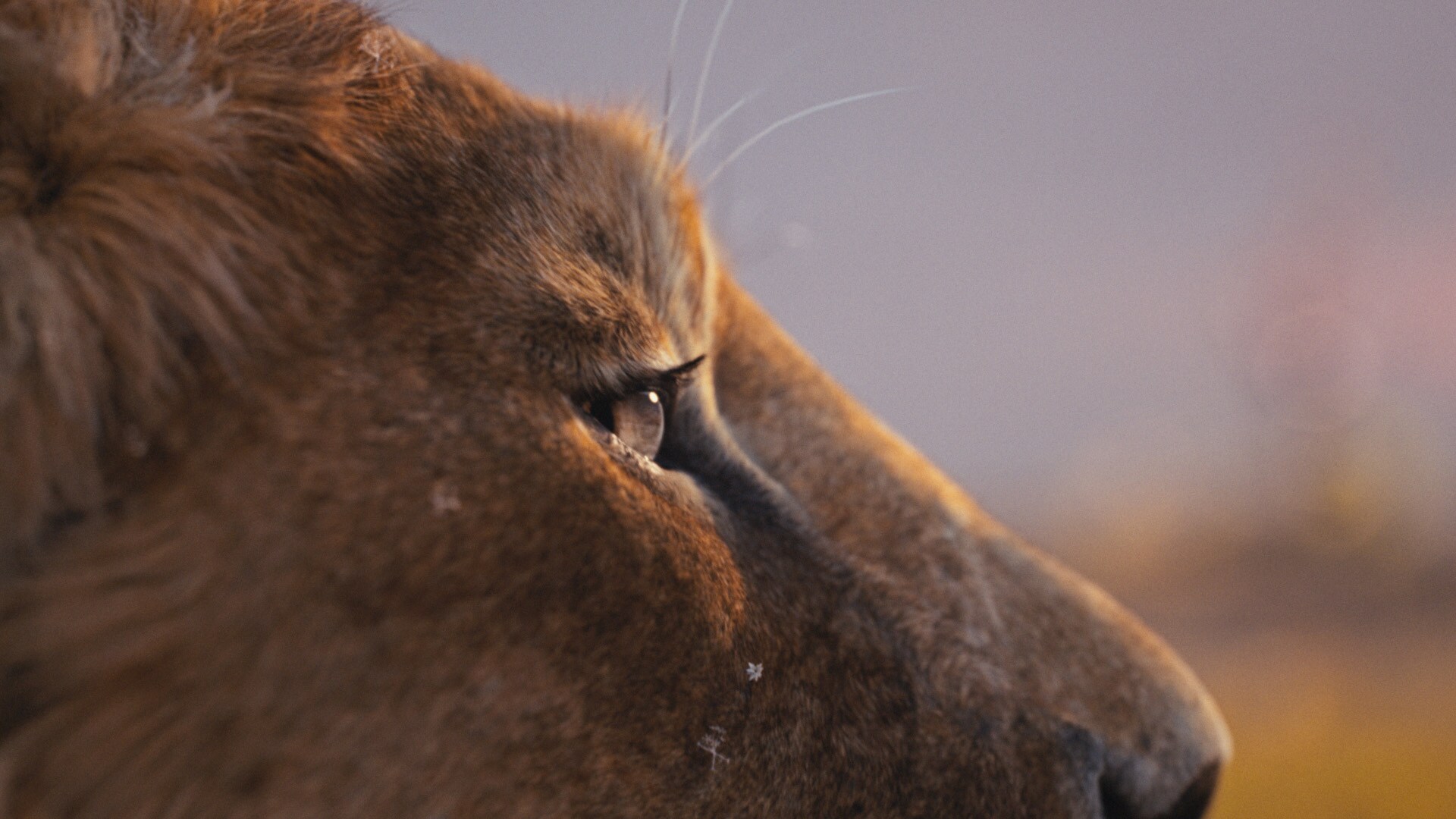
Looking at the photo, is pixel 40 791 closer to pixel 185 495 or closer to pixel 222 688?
pixel 222 688

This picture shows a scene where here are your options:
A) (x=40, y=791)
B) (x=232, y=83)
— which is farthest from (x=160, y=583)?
(x=232, y=83)

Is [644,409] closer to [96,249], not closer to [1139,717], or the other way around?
[96,249]

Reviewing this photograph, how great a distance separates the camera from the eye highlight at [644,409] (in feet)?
5.16

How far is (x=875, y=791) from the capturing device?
62.9 inches

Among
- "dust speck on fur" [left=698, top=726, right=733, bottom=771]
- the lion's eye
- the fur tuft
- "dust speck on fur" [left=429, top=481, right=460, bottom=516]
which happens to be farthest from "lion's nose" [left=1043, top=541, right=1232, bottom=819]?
the fur tuft

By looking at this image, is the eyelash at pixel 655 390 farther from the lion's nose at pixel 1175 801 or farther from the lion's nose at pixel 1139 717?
the lion's nose at pixel 1175 801

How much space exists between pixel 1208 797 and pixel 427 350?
1.58 meters

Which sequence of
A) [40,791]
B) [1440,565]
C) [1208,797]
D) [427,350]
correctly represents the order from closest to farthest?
[40,791] → [427,350] → [1208,797] → [1440,565]

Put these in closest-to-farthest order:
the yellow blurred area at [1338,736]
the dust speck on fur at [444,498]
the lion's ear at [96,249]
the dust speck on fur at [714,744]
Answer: the lion's ear at [96,249] → the dust speck on fur at [444,498] → the dust speck on fur at [714,744] → the yellow blurred area at [1338,736]

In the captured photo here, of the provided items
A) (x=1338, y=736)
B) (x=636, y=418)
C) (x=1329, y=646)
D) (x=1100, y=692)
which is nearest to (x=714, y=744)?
(x=636, y=418)

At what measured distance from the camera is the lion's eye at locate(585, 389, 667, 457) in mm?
1573

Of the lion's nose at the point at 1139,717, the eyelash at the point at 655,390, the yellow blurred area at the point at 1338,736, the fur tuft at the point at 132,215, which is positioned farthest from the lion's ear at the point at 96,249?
the yellow blurred area at the point at 1338,736

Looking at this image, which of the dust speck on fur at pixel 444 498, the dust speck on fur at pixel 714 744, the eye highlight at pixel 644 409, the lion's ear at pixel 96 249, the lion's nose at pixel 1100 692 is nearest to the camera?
the lion's ear at pixel 96 249

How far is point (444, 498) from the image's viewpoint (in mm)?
1273
